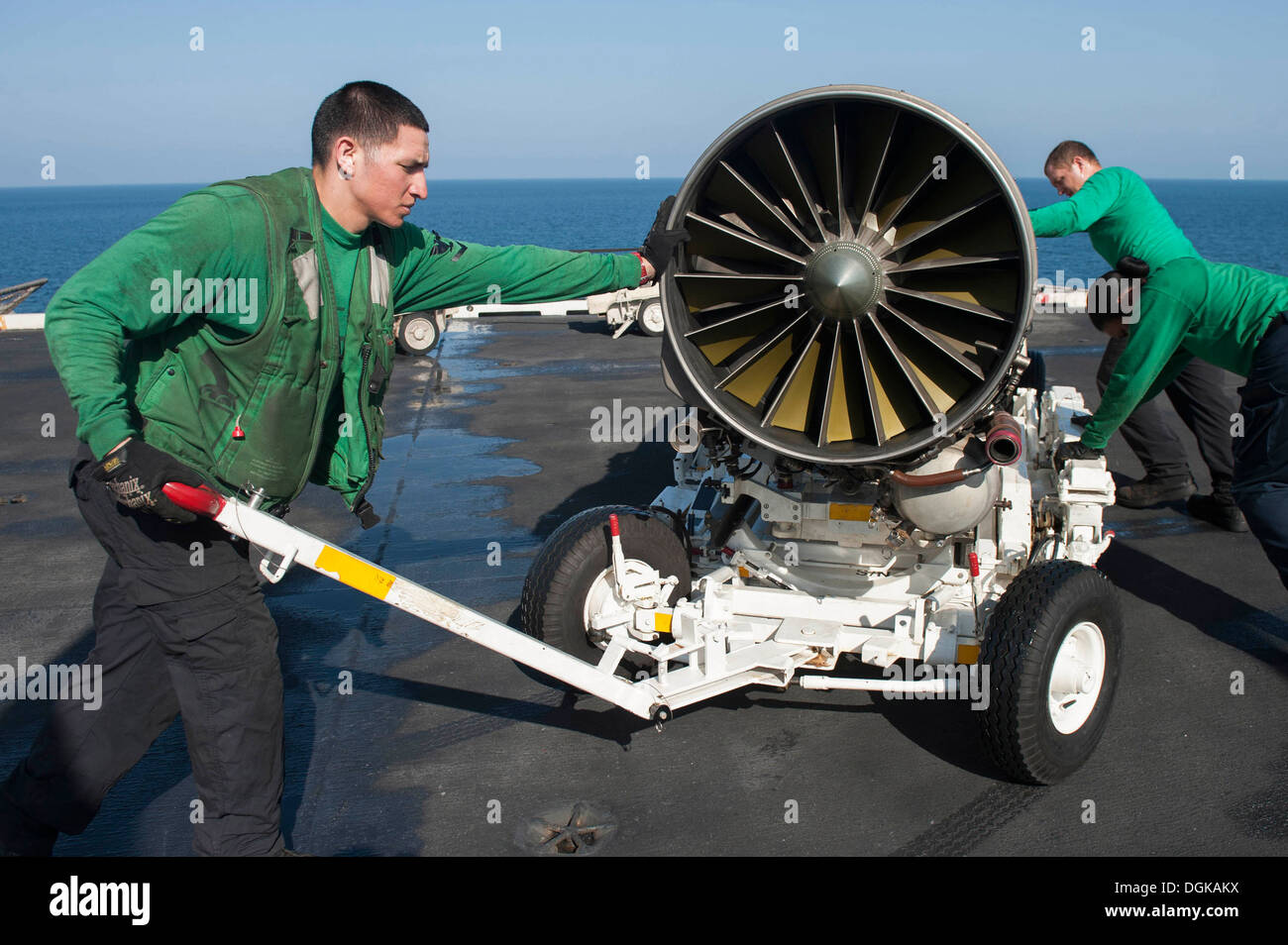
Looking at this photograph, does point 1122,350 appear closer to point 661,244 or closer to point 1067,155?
point 1067,155

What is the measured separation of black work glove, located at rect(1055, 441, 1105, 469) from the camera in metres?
4.85

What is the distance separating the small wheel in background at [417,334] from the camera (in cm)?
1426

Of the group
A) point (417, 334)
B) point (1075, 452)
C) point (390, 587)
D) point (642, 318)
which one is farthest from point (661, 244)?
point (642, 318)

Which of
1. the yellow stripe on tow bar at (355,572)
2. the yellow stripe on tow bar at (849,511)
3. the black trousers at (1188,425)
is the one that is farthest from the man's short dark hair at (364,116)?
the black trousers at (1188,425)

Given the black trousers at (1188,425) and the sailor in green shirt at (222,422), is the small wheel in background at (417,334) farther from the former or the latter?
the sailor in green shirt at (222,422)

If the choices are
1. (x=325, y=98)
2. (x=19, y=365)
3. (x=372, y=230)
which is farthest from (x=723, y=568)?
(x=19, y=365)

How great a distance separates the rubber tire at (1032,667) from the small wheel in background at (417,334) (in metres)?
11.5

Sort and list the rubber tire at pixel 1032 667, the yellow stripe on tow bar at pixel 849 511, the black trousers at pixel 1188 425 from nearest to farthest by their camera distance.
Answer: the rubber tire at pixel 1032 667 → the yellow stripe on tow bar at pixel 849 511 → the black trousers at pixel 1188 425

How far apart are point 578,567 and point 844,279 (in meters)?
1.62

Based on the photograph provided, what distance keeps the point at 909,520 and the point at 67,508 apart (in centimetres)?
656

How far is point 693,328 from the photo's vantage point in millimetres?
4176

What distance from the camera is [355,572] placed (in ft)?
10.3

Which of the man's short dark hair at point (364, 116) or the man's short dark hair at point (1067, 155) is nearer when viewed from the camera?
the man's short dark hair at point (364, 116)

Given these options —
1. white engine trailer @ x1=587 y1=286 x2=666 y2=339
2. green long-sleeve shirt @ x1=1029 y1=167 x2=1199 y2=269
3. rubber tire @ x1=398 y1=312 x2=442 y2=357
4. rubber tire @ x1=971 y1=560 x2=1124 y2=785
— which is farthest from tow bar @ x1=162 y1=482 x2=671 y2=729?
white engine trailer @ x1=587 y1=286 x2=666 y2=339
